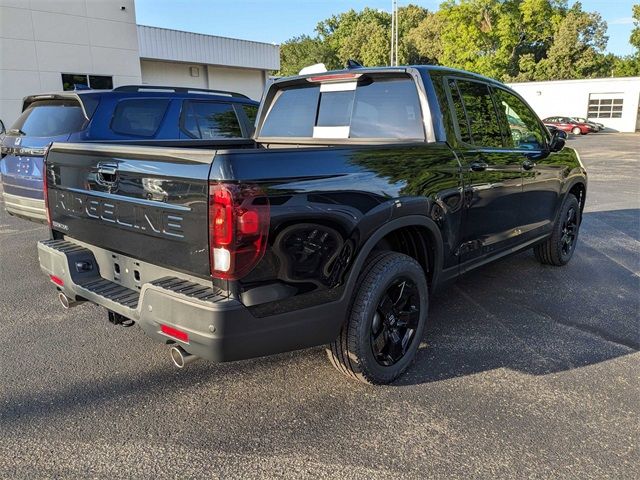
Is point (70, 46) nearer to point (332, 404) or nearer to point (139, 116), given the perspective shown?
point (139, 116)

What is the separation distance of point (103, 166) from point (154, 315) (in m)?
0.93

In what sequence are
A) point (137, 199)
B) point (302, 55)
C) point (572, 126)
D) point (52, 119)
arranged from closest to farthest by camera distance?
point (137, 199) → point (52, 119) → point (572, 126) → point (302, 55)

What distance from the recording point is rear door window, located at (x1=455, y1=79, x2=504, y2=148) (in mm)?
3820

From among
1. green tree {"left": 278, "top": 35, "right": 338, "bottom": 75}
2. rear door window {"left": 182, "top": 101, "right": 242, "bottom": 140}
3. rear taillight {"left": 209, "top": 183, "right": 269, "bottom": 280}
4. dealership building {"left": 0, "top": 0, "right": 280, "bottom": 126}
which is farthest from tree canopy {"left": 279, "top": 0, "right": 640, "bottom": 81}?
rear taillight {"left": 209, "top": 183, "right": 269, "bottom": 280}

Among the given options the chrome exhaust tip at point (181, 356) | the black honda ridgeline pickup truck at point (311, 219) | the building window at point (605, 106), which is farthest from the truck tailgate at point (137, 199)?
the building window at point (605, 106)

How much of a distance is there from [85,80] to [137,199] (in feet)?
64.4

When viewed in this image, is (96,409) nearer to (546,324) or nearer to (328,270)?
(328,270)

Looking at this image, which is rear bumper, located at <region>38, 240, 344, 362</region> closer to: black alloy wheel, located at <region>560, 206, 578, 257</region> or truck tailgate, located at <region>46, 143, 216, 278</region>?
truck tailgate, located at <region>46, 143, 216, 278</region>

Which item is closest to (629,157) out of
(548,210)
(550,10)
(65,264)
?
(548,210)

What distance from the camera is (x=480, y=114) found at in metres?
3.98

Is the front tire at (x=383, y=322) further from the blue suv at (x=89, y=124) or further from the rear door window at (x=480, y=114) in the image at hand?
the blue suv at (x=89, y=124)

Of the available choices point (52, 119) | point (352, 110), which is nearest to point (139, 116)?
point (52, 119)

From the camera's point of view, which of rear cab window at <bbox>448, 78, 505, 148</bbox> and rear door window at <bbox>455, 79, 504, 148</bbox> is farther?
rear door window at <bbox>455, 79, 504, 148</bbox>

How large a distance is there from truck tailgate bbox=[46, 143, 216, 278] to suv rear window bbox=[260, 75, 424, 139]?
1.75m
